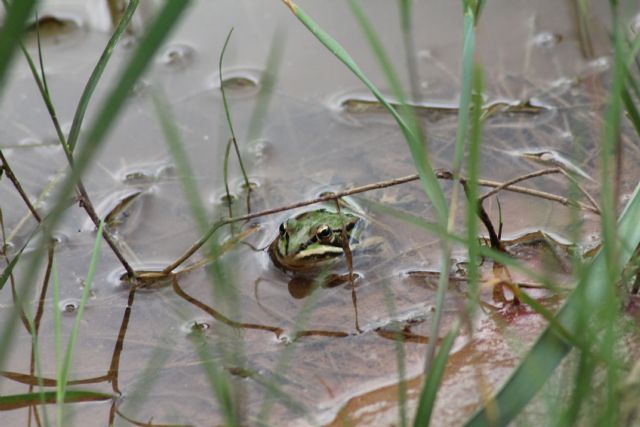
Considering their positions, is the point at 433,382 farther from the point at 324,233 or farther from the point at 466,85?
the point at 324,233

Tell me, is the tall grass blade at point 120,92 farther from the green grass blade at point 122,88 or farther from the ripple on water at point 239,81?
the ripple on water at point 239,81

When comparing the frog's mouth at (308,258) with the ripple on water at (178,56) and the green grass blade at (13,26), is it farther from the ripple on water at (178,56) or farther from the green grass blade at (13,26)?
the green grass blade at (13,26)

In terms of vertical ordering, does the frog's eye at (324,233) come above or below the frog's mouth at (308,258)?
above

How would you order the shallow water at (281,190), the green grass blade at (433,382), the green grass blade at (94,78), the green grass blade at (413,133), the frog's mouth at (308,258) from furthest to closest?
the frog's mouth at (308,258)
the shallow water at (281,190)
the green grass blade at (94,78)
the green grass blade at (413,133)
the green grass blade at (433,382)

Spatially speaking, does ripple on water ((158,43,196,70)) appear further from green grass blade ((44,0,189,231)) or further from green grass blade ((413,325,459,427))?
green grass blade ((44,0,189,231))

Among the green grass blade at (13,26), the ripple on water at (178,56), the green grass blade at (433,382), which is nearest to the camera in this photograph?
the green grass blade at (13,26)

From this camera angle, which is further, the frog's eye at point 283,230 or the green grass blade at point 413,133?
the frog's eye at point 283,230

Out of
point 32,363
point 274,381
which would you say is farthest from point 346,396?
point 32,363

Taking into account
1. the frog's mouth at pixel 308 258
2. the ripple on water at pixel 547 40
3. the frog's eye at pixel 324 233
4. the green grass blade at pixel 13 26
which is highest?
the ripple on water at pixel 547 40

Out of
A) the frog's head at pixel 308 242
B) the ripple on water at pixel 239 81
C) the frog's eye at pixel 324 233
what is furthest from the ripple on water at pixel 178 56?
the frog's eye at pixel 324 233
